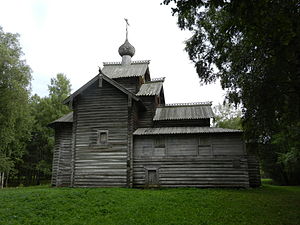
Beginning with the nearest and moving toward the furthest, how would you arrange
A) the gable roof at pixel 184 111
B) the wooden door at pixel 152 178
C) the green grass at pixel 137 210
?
the green grass at pixel 137 210 → the wooden door at pixel 152 178 → the gable roof at pixel 184 111

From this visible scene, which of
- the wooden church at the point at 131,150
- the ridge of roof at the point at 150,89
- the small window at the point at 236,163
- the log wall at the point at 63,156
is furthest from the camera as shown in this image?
the ridge of roof at the point at 150,89

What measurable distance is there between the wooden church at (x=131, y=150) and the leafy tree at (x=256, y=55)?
4.47 metres

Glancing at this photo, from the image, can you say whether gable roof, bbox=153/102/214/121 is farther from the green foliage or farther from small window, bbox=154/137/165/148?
the green foliage

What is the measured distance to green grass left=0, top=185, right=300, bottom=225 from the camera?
887 centimetres

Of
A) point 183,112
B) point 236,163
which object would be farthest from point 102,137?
point 236,163

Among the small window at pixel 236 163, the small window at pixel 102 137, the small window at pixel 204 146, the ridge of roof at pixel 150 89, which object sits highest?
the ridge of roof at pixel 150 89

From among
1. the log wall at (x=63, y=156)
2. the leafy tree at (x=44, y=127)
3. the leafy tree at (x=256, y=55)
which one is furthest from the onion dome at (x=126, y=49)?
the leafy tree at (x=44, y=127)

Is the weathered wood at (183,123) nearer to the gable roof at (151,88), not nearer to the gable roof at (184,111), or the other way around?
the gable roof at (184,111)

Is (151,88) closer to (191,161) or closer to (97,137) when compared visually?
(97,137)

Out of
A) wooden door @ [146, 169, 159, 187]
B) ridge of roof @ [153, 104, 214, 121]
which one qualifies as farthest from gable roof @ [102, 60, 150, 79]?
wooden door @ [146, 169, 159, 187]

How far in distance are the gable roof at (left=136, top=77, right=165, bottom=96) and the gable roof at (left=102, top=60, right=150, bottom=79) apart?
1515mm

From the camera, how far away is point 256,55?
1013cm

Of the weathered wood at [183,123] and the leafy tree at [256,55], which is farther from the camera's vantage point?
the weathered wood at [183,123]

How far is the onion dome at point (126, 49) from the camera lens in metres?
27.4
